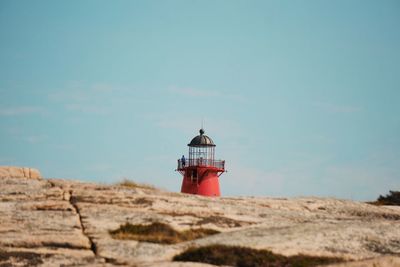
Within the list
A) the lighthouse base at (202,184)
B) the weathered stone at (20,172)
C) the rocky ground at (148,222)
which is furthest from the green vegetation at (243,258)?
the lighthouse base at (202,184)

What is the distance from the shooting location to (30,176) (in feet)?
106

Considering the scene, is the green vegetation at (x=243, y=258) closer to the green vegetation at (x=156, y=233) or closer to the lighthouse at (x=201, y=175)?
the green vegetation at (x=156, y=233)

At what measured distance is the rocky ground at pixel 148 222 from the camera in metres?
19.7

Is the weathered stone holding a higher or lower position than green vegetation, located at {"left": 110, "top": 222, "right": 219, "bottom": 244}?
higher

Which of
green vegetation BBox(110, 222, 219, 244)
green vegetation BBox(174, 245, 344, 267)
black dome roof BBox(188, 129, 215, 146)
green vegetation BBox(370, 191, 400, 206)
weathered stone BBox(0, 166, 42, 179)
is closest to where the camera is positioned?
green vegetation BBox(174, 245, 344, 267)

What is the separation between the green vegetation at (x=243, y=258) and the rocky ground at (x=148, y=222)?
1.70 ft

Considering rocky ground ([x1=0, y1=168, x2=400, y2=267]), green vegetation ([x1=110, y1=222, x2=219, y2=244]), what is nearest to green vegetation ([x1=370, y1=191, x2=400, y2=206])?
rocky ground ([x1=0, y1=168, x2=400, y2=267])

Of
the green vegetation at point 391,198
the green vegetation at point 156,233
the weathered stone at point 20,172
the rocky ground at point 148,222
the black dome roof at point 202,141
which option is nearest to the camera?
the rocky ground at point 148,222

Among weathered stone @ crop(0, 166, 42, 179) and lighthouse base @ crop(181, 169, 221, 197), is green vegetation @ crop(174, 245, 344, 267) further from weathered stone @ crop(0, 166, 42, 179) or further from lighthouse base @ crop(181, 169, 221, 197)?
lighthouse base @ crop(181, 169, 221, 197)

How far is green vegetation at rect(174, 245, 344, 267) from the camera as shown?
1903 centimetres

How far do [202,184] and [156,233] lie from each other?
117ft

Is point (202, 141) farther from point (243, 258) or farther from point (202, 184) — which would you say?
point (243, 258)

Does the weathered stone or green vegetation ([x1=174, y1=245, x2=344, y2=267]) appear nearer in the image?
green vegetation ([x1=174, y1=245, x2=344, y2=267])

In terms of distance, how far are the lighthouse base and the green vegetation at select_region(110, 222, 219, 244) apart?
33490 mm
